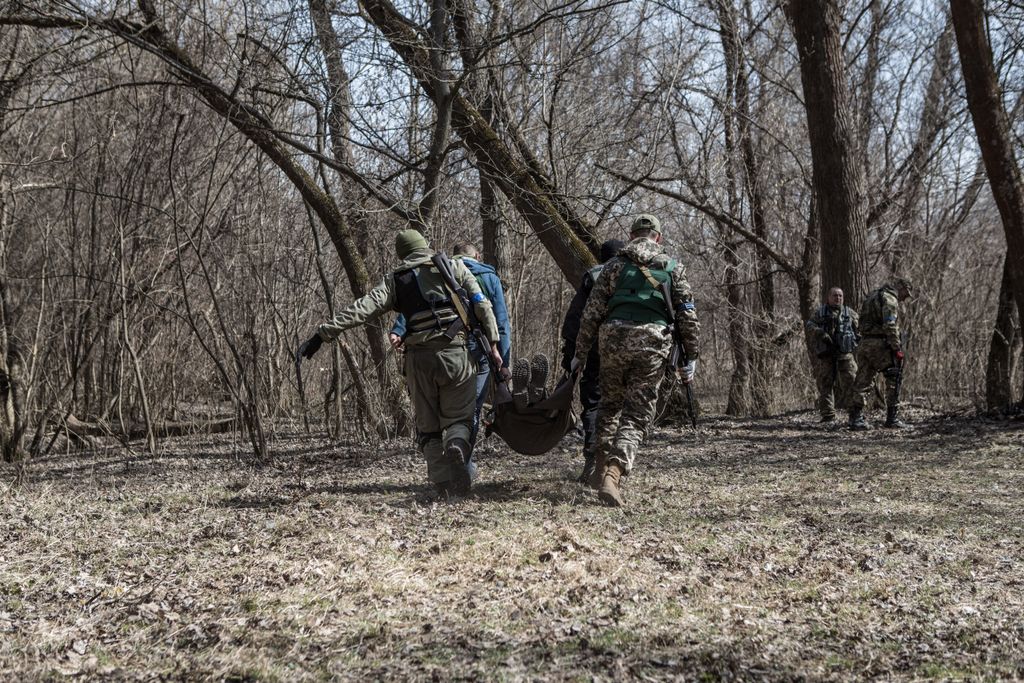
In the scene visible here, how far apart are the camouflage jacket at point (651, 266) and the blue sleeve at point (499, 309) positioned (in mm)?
755

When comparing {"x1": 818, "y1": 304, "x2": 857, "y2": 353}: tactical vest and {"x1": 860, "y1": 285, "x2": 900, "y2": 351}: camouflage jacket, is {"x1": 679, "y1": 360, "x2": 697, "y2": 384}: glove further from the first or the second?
{"x1": 818, "y1": 304, "x2": 857, "y2": 353}: tactical vest

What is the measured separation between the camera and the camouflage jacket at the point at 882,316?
11.3m

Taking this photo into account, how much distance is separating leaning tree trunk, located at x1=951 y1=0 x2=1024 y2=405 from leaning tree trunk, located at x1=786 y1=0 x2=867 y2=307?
2.91 metres

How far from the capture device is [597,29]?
36.1 ft

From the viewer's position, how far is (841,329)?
12586mm

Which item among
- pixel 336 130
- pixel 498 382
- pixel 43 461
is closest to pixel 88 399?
pixel 43 461

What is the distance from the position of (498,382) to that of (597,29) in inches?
218

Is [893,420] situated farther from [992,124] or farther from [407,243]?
[407,243]

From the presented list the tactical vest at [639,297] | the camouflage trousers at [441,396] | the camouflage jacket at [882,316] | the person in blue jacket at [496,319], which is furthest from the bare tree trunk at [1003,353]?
the camouflage trousers at [441,396]

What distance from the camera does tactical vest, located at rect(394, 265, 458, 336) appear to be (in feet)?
22.2

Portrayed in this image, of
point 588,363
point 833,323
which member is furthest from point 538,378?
point 833,323

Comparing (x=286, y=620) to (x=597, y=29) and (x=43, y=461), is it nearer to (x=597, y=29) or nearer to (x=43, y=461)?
(x=43, y=461)

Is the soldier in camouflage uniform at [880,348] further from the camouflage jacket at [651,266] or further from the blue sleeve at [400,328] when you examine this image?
the blue sleeve at [400,328]

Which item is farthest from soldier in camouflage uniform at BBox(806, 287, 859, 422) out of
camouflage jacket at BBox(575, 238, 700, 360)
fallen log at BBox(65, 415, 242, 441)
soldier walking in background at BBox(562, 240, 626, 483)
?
fallen log at BBox(65, 415, 242, 441)
